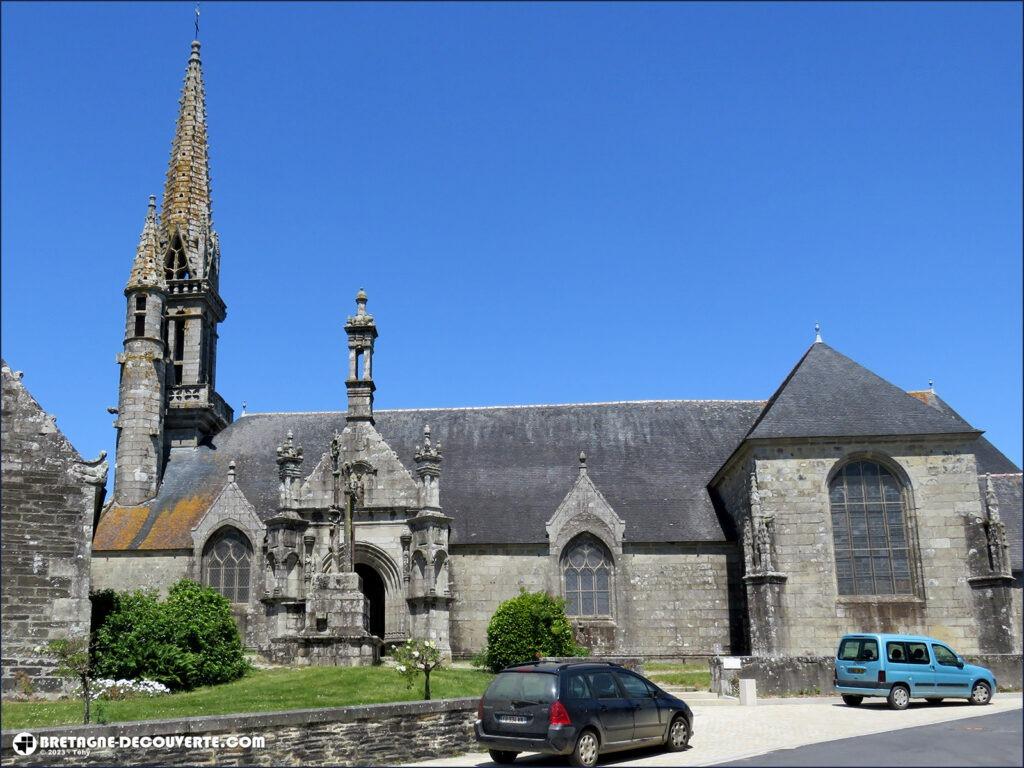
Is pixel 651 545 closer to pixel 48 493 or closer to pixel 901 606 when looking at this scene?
pixel 901 606

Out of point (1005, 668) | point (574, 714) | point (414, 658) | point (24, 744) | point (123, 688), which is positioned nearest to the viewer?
point (24, 744)

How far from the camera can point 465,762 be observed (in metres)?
12.2

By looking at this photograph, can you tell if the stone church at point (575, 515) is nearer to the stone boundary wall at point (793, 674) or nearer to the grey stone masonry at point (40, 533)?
the stone boundary wall at point (793, 674)

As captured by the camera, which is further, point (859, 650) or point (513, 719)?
point (859, 650)

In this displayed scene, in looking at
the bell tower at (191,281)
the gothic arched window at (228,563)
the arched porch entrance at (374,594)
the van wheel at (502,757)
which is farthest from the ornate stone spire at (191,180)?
the van wheel at (502,757)

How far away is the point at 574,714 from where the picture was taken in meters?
11.3

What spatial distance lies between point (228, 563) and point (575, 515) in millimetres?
10168

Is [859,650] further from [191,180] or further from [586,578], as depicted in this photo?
[191,180]

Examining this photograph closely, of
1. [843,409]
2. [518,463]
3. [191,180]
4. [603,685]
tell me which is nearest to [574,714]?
[603,685]

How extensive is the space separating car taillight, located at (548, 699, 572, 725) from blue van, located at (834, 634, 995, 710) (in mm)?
7684

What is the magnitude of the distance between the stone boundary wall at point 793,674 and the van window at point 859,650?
3.22 ft

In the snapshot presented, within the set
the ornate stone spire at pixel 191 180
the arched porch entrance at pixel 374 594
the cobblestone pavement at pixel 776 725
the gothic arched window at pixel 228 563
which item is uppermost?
the ornate stone spire at pixel 191 180

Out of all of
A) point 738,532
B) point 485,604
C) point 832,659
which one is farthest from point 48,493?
point 738,532

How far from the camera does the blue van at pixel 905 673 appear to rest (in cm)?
1620
